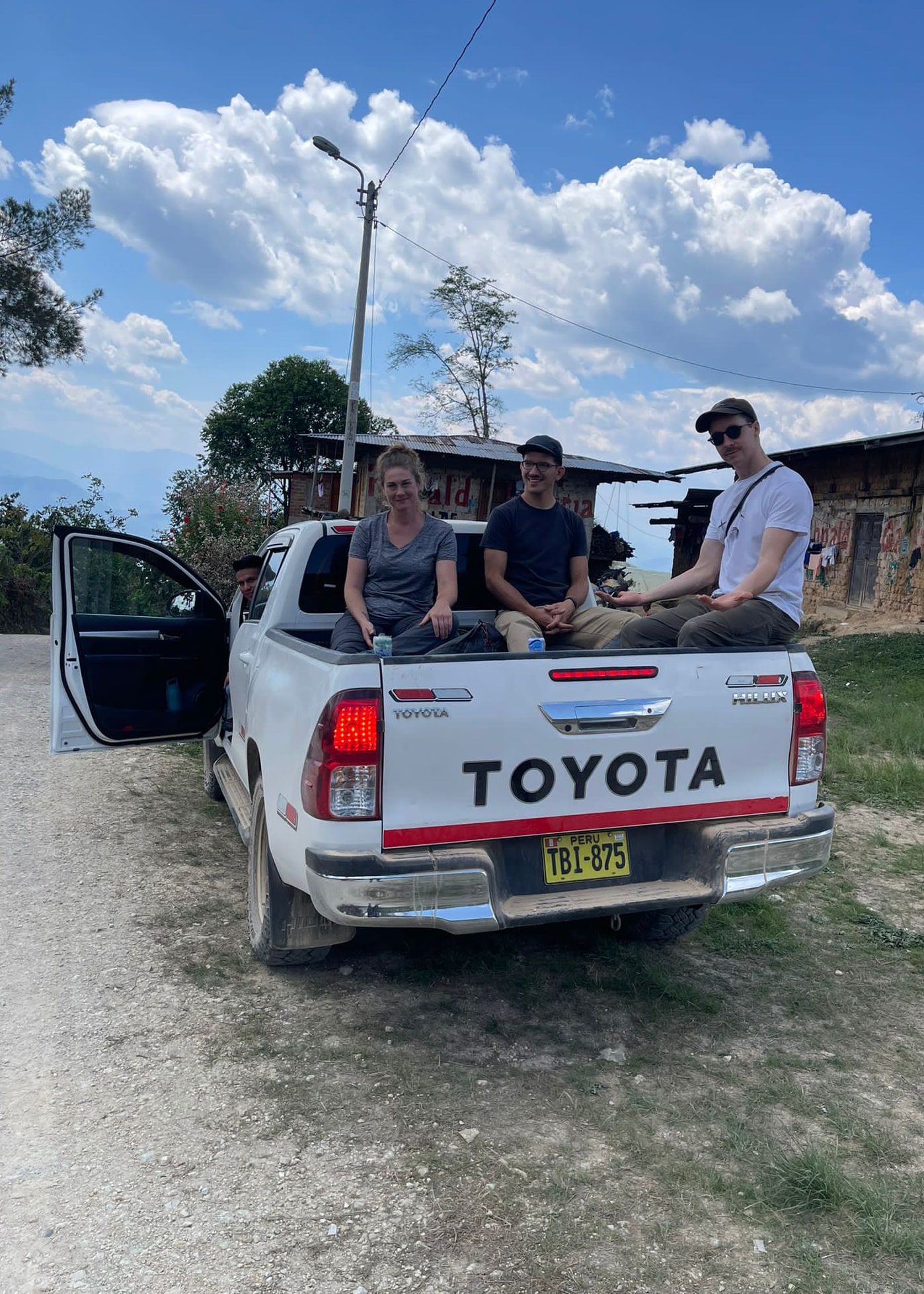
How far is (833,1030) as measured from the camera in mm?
3629

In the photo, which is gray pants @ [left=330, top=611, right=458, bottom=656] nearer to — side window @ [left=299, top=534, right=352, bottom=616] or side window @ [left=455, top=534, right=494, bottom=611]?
side window @ [left=299, top=534, right=352, bottom=616]

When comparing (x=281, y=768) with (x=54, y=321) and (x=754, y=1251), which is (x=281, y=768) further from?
(x=54, y=321)

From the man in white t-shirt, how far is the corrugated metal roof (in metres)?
20.0

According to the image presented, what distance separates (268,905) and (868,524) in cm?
1901

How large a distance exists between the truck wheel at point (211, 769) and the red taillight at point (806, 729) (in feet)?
13.1

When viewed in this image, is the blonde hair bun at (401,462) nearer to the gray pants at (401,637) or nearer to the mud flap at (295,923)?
the gray pants at (401,637)

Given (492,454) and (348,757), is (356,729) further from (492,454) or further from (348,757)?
(492,454)

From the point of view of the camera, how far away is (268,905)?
12.1ft

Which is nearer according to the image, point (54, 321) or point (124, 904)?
point (124, 904)

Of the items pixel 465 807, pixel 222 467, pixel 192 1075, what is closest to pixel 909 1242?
pixel 465 807

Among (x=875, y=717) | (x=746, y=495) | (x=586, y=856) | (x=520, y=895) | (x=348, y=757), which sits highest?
(x=746, y=495)

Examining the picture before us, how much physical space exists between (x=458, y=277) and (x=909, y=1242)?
39712 millimetres

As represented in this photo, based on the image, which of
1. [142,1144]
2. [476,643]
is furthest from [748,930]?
[142,1144]

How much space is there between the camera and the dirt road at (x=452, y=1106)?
7.71 ft
